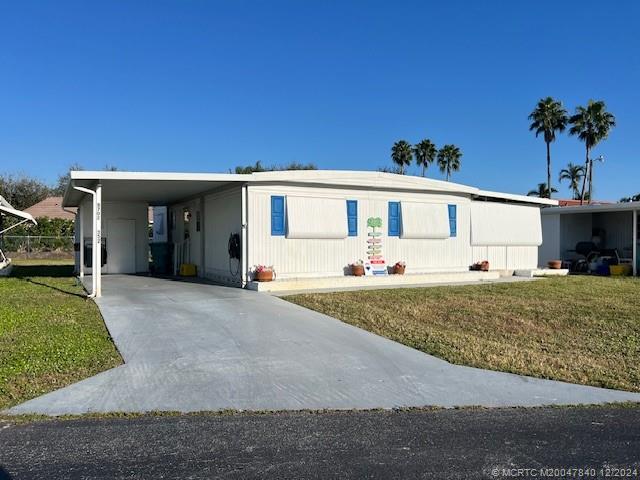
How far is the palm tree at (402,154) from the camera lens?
5575cm

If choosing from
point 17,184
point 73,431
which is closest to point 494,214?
point 73,431

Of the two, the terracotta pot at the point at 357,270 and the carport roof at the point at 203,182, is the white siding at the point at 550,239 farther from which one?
the terracotta pot at the point at 357,270

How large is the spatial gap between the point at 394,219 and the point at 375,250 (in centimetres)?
113

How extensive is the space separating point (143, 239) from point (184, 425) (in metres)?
15.7

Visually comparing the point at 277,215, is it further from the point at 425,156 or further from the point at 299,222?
the point at 425,156

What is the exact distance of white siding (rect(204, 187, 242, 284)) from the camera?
14.3 m

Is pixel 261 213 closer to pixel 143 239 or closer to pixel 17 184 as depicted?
pixel 143 239

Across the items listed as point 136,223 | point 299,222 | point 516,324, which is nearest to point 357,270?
point 299,222

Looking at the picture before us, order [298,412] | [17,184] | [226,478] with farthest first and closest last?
[17,184]
[298,412]
[226,478]

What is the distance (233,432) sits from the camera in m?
4.52

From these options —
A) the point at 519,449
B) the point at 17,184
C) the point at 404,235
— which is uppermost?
the point at 17,184

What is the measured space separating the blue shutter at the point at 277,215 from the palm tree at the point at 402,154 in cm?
4281

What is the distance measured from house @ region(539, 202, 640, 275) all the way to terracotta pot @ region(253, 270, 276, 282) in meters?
15.1

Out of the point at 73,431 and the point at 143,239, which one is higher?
the point at 143,239
